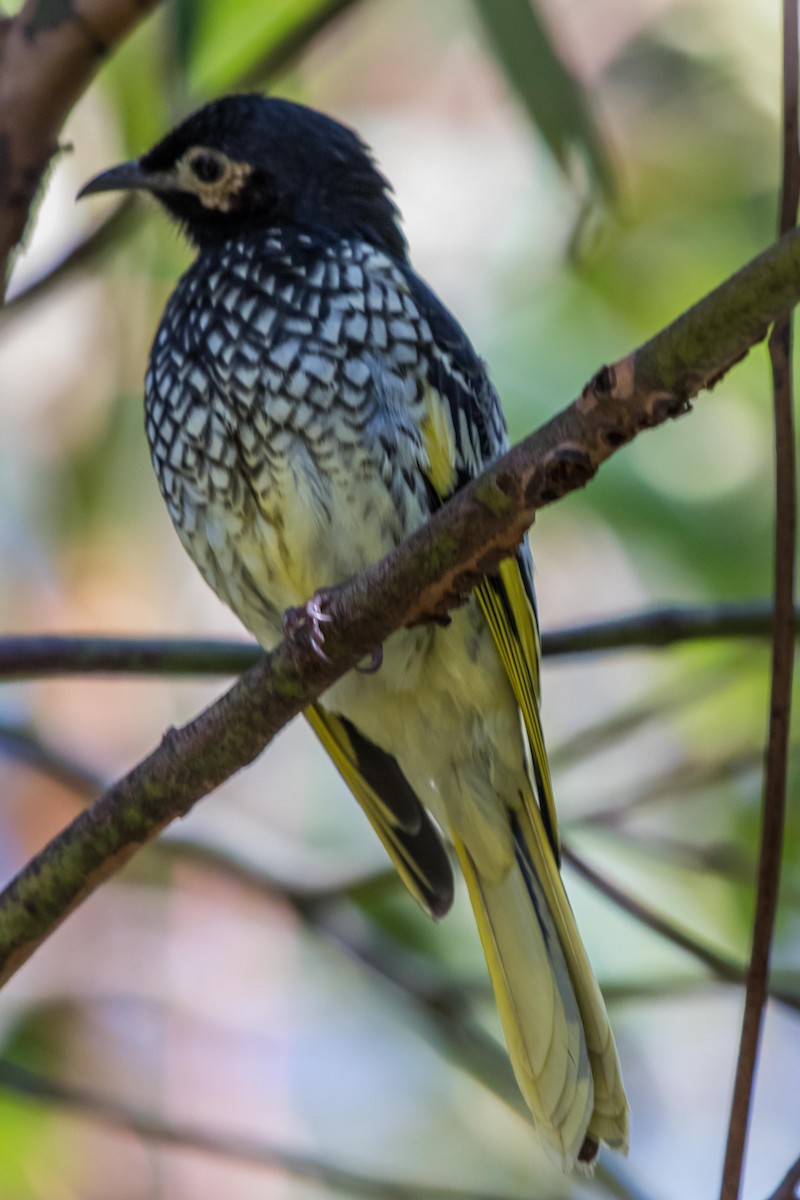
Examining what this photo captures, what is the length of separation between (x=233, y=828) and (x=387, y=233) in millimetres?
1700

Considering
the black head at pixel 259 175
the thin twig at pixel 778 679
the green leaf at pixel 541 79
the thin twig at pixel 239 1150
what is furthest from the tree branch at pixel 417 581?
the green leaf at pixel 541 79

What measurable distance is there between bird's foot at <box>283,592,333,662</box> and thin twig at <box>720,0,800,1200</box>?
2.08 ft

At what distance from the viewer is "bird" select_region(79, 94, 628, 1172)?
2760mm

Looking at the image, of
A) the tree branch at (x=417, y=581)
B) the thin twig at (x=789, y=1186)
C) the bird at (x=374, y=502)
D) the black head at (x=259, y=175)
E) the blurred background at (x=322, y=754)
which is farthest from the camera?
the blurred background at (x=322, y=754)

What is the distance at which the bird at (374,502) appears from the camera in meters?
2.76

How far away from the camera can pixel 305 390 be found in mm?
2803

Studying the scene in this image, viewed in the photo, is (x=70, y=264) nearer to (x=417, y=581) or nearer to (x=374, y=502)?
(x=374, y=502)

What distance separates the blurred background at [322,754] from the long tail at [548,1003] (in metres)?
0.47

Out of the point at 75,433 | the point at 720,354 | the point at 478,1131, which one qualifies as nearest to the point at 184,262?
the point at 75,433

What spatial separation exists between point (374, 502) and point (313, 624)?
0.59 m

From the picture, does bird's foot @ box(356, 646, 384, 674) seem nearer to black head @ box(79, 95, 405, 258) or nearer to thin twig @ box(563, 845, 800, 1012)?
thin twig @ box(563, 845, 800, 1012)

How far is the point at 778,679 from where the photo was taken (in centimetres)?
217

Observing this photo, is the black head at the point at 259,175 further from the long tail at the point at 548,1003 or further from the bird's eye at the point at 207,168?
the long tail at the point at 548,1003

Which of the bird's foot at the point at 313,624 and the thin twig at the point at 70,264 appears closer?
the bird's foot at the point at 313,624
